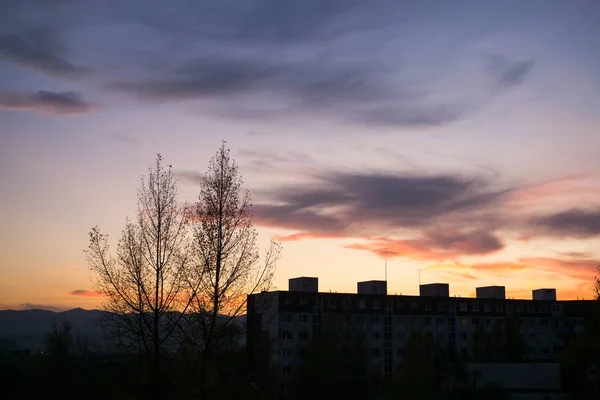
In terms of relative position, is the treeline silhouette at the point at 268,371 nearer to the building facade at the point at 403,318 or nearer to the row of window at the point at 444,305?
the building facade at the point at 403,318

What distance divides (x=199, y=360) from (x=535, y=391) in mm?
78188

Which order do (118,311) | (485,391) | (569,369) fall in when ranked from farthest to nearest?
1. (485,391)
2. (569,369)
3. (118,311)

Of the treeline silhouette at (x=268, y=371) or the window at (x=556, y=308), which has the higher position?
the window at (x=556, y=308)

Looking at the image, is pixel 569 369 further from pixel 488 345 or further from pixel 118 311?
pixel 118 311

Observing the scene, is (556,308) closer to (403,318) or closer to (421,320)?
(421,320)

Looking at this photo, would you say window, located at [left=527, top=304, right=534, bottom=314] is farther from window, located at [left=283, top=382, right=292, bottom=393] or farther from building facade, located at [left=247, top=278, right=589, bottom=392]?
window, located at [left=283, top=382, right=292, bottom=393]

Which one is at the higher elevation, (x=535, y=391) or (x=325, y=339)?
(x=325, y=339)

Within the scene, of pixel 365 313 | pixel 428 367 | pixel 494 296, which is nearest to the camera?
pixel 428 367

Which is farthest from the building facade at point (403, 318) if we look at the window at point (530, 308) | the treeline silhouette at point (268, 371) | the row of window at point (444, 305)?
the treeline silhouette at point (268, 371)

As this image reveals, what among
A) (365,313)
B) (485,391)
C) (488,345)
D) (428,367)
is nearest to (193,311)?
(428,367)

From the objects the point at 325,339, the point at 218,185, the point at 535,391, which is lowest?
the point at 535,391

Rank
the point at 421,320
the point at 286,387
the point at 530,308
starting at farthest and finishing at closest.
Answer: the point at 530,308 < the point at 421,320 < the point at 286,387

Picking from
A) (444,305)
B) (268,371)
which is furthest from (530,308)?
(268,371)

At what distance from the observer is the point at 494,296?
134 m
